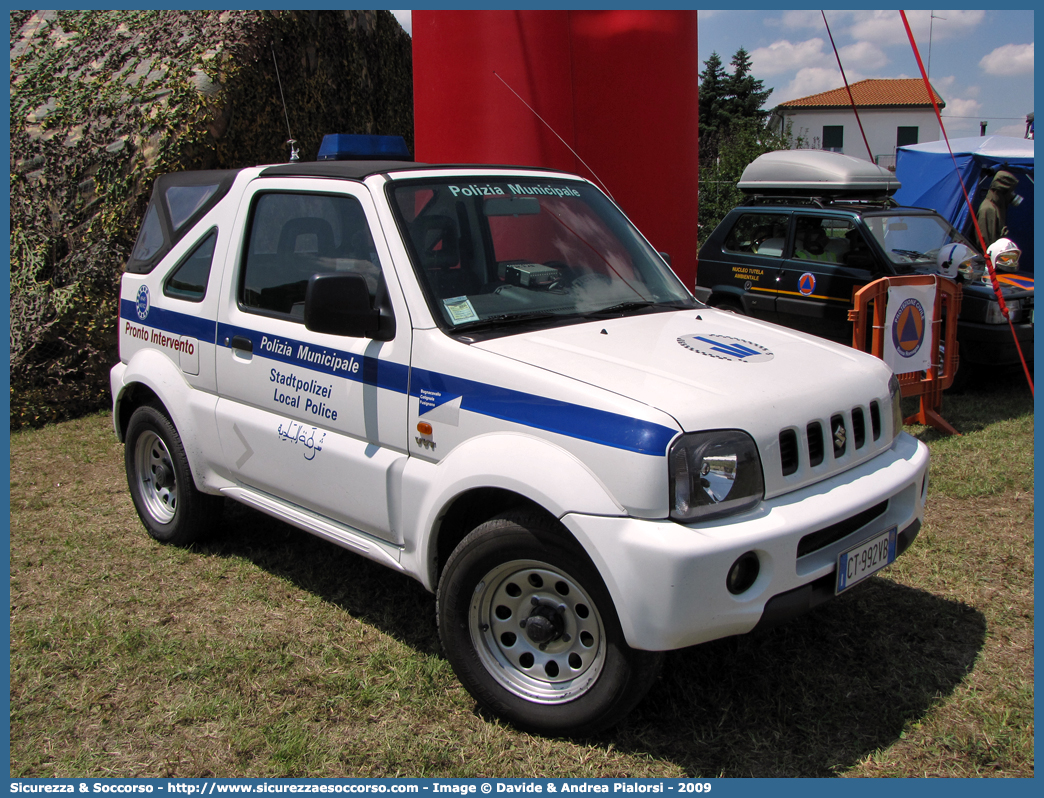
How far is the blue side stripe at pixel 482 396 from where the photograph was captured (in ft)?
8.61

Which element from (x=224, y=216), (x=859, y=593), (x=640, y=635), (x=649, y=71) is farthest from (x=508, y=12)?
(x=640, y=635)

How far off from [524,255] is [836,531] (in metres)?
1.75

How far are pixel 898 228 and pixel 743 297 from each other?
1.62 metres

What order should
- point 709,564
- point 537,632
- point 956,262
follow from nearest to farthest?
1. point 709,564
2. point 537,632
3. point 956,262

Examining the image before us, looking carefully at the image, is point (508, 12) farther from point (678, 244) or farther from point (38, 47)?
point (38, 47)

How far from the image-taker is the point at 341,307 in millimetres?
3178

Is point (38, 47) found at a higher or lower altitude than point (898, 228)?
higher

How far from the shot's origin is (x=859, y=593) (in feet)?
13.4

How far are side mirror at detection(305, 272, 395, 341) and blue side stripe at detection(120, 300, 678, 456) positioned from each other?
0.49ft

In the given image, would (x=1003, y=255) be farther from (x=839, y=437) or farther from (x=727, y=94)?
(x=727, y=94)

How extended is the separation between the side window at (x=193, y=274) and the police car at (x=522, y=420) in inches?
0.7

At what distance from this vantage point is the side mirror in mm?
3164

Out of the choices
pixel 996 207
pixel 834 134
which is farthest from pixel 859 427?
pixel 834 134

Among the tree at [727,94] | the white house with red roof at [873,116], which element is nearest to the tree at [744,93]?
the tree at [727,94]
